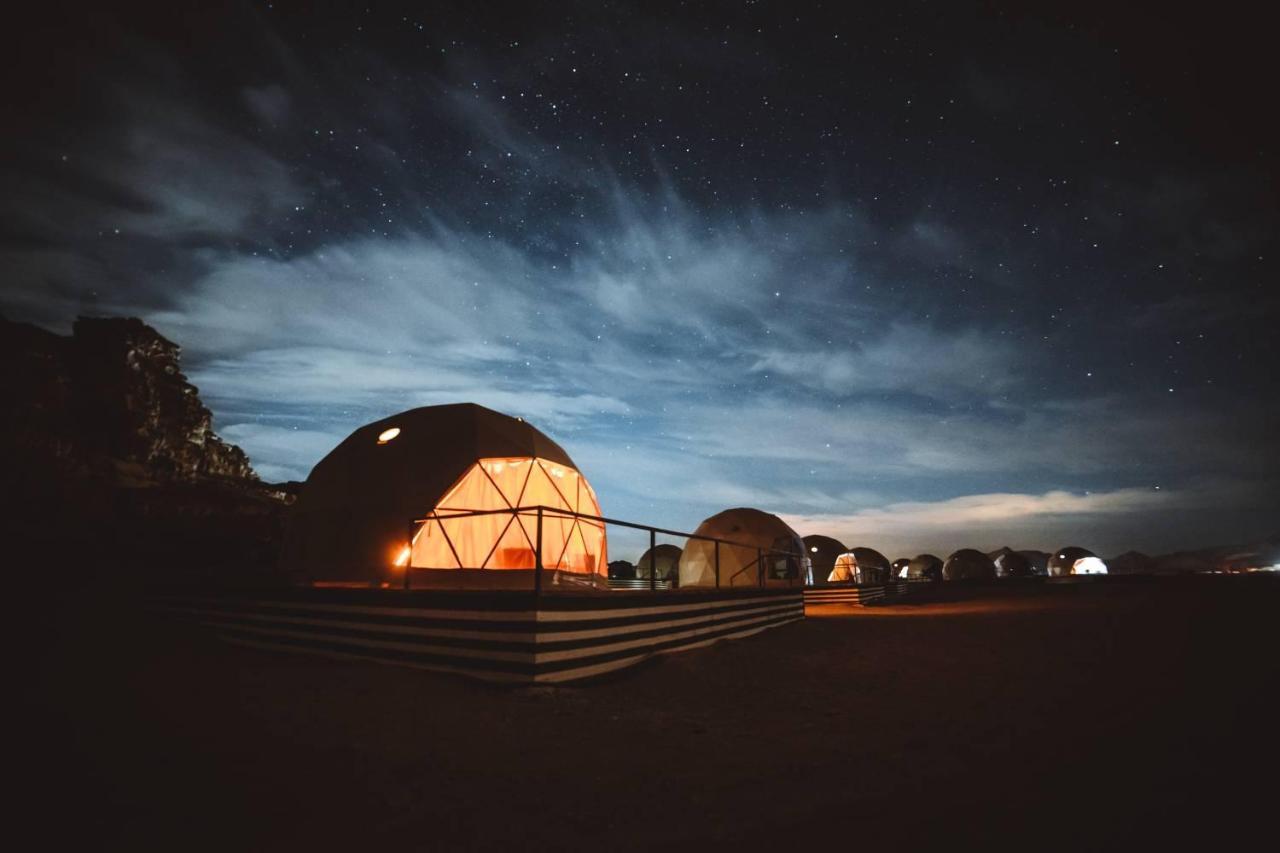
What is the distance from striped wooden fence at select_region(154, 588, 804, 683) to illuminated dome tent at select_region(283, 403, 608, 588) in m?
3.19

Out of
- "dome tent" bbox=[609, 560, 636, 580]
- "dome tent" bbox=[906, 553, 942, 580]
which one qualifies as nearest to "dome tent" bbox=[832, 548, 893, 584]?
"dome tent" bbox=[906, 553, 942, 580]

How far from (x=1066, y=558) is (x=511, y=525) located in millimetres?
68559

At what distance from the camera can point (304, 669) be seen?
6.98 meters

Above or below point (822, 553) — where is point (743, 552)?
above

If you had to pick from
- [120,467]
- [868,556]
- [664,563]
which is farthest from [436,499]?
[868,556]

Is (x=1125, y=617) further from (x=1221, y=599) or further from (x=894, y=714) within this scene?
(x=894, y=714)

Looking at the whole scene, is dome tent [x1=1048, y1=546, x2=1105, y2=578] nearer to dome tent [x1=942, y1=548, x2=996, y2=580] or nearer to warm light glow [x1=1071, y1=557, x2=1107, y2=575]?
warm light glow [x1=1071, y1=557, x2=1107, y2=575]

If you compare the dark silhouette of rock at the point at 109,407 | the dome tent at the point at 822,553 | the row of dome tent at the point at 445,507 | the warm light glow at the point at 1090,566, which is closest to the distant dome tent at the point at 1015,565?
the warm light glow at the point at 1090,566

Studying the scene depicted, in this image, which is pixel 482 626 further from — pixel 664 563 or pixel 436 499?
pixel 664 563

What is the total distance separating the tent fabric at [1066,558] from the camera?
60.2 m

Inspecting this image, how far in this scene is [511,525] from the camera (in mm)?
16016

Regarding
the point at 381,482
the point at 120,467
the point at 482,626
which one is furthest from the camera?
the point at 120,467

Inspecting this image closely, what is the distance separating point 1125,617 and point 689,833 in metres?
15.1

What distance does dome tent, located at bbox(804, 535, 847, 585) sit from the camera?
1941 inches
